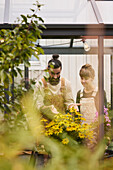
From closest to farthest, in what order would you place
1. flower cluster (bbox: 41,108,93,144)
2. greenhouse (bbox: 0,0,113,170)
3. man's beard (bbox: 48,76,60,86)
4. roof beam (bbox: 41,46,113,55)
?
flower cluster (bbox: 41,108,93,144)
greenhouse (bbox: 0,0,113,170)
man's beard (bbox: 48,76,60,86)
roof beam (bbox: 41,46,113,55)

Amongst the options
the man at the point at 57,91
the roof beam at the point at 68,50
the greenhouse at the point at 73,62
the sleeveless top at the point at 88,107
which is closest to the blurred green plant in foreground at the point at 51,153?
the greenhouse at the point at 73,62

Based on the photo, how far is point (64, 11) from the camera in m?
3.17

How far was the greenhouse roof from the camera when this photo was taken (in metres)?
2.99

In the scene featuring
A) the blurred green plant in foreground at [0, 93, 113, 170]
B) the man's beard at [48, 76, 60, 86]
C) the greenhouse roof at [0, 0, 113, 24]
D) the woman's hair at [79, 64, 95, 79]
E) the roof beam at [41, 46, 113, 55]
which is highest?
the greenhouse roof at [0, 0, 113, 24]

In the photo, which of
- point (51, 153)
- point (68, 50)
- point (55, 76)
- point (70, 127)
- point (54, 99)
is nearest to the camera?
point (51, 153)

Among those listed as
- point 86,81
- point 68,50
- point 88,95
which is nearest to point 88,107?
point 88,95

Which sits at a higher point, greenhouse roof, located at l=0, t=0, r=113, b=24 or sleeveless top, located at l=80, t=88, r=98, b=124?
greenhouse roof, located at l=0, t=0, r=113, b=24

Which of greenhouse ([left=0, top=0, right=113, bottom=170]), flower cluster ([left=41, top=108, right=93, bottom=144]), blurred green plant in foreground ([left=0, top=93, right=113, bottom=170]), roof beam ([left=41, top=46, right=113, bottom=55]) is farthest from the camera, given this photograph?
roof beam ([left=41, top=46, right=113, bottom=55])

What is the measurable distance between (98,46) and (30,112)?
2.76 metres

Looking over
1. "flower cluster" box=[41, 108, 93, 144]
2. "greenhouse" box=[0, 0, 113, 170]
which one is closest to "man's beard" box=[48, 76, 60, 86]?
"greenhouse" box=[0, 0, 113, 170]

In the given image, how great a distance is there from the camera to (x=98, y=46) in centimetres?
304

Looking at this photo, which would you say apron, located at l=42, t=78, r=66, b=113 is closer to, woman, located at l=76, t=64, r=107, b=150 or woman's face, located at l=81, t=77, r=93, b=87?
woman, located at l=76, t=64, r=107, b=150

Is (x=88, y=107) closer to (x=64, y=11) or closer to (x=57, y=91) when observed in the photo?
(x=57, y=91)

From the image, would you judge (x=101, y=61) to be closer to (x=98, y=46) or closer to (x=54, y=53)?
(x=98, y=46)
